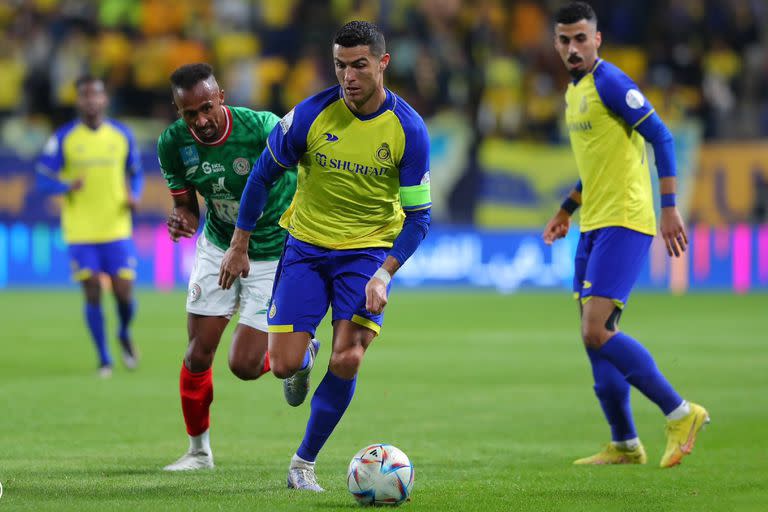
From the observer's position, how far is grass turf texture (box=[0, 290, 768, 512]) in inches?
232

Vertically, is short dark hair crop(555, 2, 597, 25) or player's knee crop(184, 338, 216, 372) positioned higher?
short dark hair crop(555, 2, 597, 25)

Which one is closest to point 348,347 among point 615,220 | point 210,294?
point 210,294

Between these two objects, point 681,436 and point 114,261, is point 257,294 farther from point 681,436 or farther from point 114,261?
point 114,261

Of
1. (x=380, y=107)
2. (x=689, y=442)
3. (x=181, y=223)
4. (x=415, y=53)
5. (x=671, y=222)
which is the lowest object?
(x=689, y=442)

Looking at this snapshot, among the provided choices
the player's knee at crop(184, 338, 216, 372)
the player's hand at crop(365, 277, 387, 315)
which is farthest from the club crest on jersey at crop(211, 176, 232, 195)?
the player's hand at crop(365, 277, 387, 315)

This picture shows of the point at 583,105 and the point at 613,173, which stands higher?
the point at 583,105

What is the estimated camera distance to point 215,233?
697cm

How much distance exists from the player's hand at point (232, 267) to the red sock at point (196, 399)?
901 mm

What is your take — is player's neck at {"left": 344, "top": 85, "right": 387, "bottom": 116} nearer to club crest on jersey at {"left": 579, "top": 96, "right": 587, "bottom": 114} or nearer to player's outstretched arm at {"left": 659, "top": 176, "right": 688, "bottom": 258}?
club crest on jersey at {"left": 579, "top": 96, "right": 587, "bottom": 114}

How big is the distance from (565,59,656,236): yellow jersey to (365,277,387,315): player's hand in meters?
1.84

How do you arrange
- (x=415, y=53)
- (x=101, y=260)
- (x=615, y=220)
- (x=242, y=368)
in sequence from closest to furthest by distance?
(x=242, y=368) → (x=615, y=220) → (x=101, y=260) → (x=415, y=53)

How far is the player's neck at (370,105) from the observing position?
19.6 feet

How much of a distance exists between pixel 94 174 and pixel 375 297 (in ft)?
22.9

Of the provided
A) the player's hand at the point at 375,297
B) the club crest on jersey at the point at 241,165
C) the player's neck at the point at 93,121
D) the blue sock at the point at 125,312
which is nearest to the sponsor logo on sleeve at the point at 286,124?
the club crest on jersey at the point at 241,165
